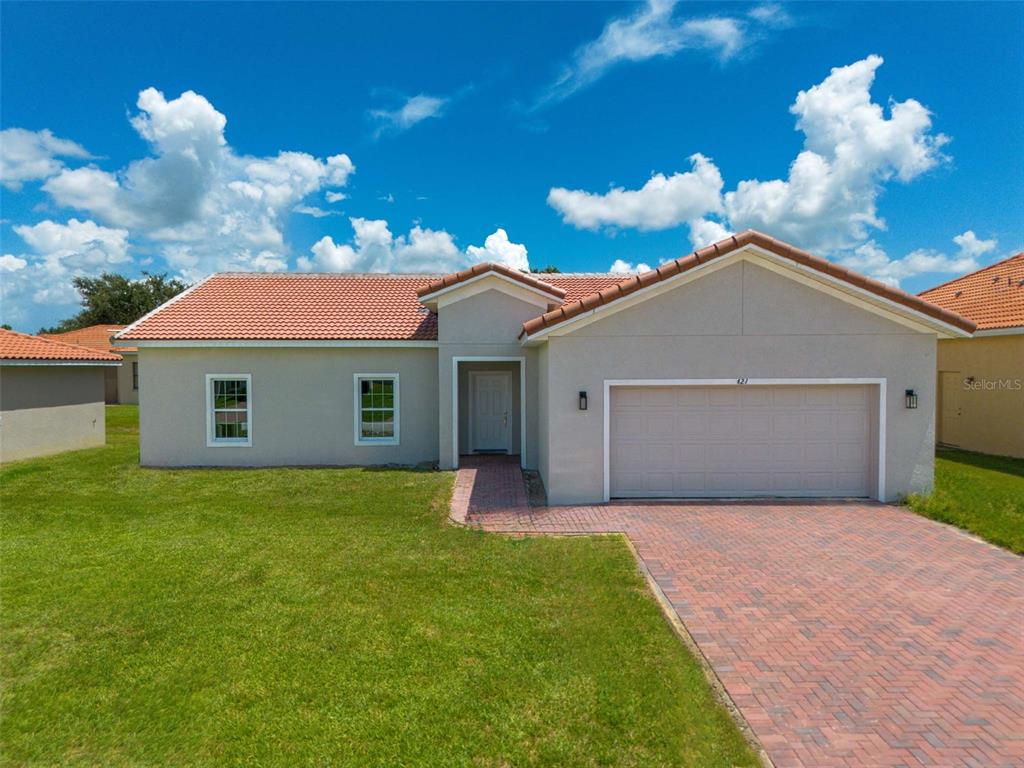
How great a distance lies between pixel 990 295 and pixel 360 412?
2120 cm

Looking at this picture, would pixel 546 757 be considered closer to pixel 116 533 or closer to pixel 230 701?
pixel 230 701

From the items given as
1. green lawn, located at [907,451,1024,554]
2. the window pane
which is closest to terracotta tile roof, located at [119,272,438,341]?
the window pane

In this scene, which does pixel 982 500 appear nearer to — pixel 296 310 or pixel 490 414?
pixel 490 414

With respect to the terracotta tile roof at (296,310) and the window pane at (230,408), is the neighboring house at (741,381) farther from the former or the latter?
the window pane at (230,408)

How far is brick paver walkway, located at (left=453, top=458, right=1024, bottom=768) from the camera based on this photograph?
4.08 meters

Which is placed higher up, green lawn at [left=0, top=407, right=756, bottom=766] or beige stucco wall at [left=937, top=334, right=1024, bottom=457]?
beige stucco wall at [left=937, top=334, right=1024, bottom=457]

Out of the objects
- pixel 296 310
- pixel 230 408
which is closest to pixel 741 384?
pixel 296 310

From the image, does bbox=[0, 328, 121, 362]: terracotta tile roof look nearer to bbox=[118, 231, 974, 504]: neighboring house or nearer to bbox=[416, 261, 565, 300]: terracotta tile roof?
bbox=[416, 261, 565, 300]: terracotta tile roof

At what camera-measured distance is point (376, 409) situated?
1531cm

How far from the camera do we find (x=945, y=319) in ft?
33.0

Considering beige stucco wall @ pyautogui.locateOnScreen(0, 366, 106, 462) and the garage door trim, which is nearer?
the garage door trim

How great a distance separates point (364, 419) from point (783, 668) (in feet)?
40.8

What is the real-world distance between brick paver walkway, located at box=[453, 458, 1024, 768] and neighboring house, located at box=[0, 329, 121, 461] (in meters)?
15.4

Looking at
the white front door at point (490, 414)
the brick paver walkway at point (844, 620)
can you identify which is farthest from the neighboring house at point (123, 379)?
the brick paver walkway at point (844, 620)
